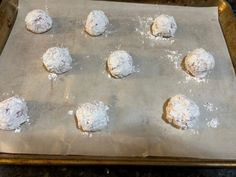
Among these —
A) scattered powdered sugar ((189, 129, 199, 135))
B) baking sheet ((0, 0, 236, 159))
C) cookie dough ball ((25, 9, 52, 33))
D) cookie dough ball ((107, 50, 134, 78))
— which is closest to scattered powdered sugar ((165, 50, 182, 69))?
baking sheet ((0, 0, 236, 159))

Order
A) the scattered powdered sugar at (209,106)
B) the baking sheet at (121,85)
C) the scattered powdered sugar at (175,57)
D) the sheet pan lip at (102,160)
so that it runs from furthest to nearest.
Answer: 1. the scattered powdered sugar at (175,57)
2. the scattered powdered sugar at (209,106)
3. the baking sheet at (121,85)
4. the sheet pan lip at (102,160)

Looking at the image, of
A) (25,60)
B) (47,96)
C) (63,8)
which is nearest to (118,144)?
(47,96)

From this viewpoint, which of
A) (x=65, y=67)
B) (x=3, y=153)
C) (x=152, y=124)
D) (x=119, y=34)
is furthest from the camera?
(x=119, y=34)

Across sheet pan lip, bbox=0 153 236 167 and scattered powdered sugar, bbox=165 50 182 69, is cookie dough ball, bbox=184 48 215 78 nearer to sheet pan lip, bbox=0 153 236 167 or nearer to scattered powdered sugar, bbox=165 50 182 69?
scattered powdered sugar, bbox=165 50 182 69

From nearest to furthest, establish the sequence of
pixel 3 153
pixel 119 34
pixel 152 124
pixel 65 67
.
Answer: pixel 3 153 < pixel 152 124 < pixel 65 67 < pixel 119 34

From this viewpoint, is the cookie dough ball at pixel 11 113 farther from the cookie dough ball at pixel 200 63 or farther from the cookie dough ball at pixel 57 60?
the cookie dough ball at pixel 200 63

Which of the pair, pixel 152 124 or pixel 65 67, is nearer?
pixel 152 124

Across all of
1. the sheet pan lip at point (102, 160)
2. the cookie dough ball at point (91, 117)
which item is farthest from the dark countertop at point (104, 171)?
the cookie dough ball at point (91, 117)

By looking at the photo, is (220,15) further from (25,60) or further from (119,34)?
(25,60)
